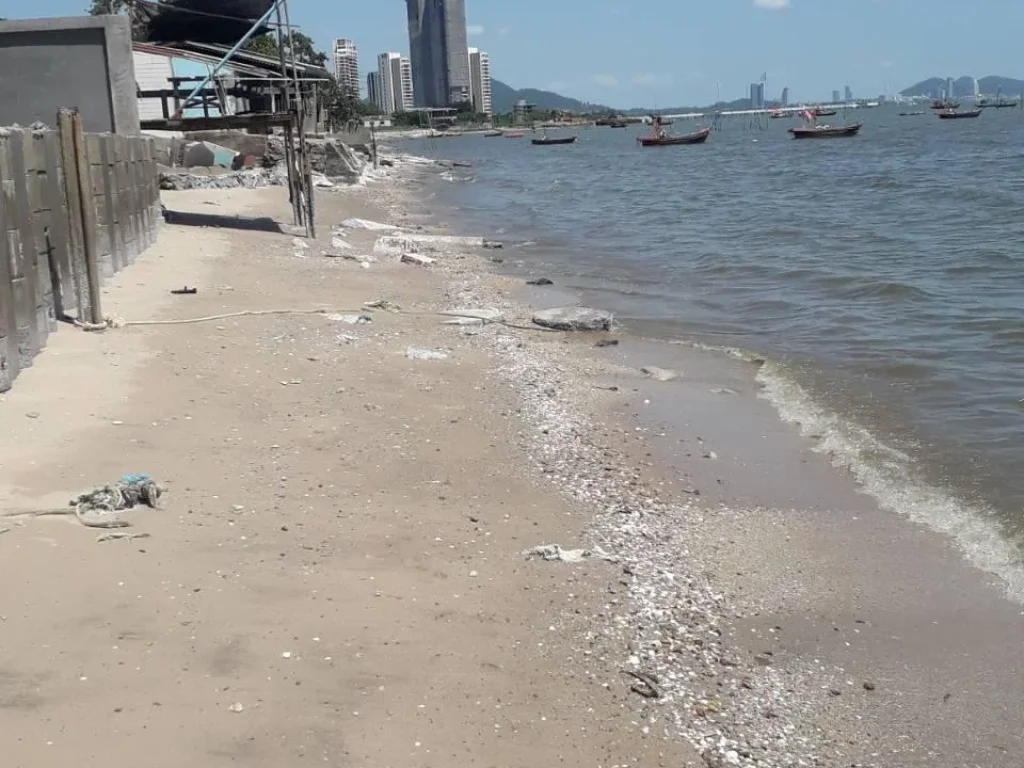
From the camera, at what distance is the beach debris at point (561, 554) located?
19.5 ft

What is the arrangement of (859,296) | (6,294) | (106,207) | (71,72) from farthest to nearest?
(71,72)
(859,296)
(106,207)
(6,294)

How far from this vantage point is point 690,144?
9556 cm

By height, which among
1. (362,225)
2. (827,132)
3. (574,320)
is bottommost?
(574,320)

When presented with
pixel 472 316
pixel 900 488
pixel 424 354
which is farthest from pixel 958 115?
pixel 900 488

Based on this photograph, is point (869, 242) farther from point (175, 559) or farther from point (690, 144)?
point (690, 144)

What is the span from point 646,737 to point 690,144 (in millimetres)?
96012

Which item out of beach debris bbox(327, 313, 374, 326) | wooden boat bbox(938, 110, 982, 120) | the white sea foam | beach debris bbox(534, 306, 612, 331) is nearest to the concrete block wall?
beach debris bbox(327, 313, 374, 326)

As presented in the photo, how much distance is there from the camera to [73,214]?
9680mm

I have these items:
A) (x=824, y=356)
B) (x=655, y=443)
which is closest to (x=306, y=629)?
(x=655, y=443)

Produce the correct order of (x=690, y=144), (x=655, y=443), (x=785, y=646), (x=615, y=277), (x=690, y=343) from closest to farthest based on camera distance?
(x=785, y=646) → (x=655, y=443) → (x=690, y=343) → (x=615, y=277) → (x=690, y=144)

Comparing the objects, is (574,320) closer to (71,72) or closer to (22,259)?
(22,259)

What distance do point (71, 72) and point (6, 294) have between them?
39.1ft

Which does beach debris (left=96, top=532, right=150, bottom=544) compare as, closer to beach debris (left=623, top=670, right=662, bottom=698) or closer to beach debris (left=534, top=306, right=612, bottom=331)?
beach debris (left=623, top=670, right=662, bottom=698)

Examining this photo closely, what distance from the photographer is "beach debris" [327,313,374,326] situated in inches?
480
